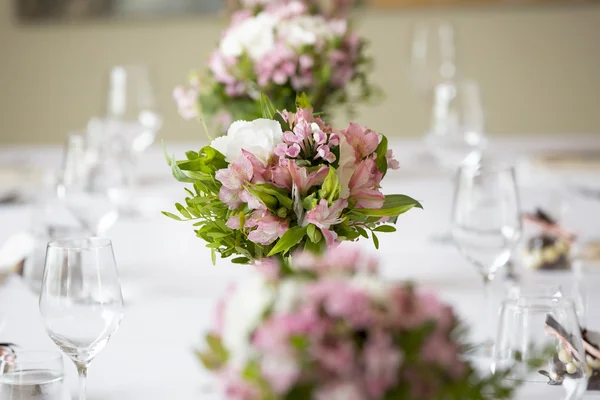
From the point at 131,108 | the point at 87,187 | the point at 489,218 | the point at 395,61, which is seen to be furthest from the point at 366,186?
the point at 395,61

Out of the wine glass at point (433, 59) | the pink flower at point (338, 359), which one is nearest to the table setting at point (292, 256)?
the pink flower at point (338, 359)

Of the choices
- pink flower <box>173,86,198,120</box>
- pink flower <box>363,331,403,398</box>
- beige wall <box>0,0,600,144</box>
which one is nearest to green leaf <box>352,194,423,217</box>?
pink flower <box>363,331,403,398</box>

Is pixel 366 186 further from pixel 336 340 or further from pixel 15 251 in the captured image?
pixel 15 251

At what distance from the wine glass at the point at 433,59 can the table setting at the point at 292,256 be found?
19.3 inches

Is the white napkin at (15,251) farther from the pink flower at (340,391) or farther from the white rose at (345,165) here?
the pink flower at (340,391)

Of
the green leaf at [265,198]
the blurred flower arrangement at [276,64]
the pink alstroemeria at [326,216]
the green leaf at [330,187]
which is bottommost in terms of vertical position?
the pink alstroemeria at [326,216]

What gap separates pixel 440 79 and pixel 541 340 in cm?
269

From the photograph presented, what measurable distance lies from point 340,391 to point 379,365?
30 millimetres

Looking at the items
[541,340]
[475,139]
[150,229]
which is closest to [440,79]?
[475,139]

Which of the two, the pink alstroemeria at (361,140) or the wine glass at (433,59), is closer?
the pink alstroemeria at (361,140)

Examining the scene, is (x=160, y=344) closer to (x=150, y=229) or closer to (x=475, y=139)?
(x=150, y=229)

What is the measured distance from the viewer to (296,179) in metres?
1.04

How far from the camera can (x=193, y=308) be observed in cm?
162

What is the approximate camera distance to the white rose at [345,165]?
1.04 m
